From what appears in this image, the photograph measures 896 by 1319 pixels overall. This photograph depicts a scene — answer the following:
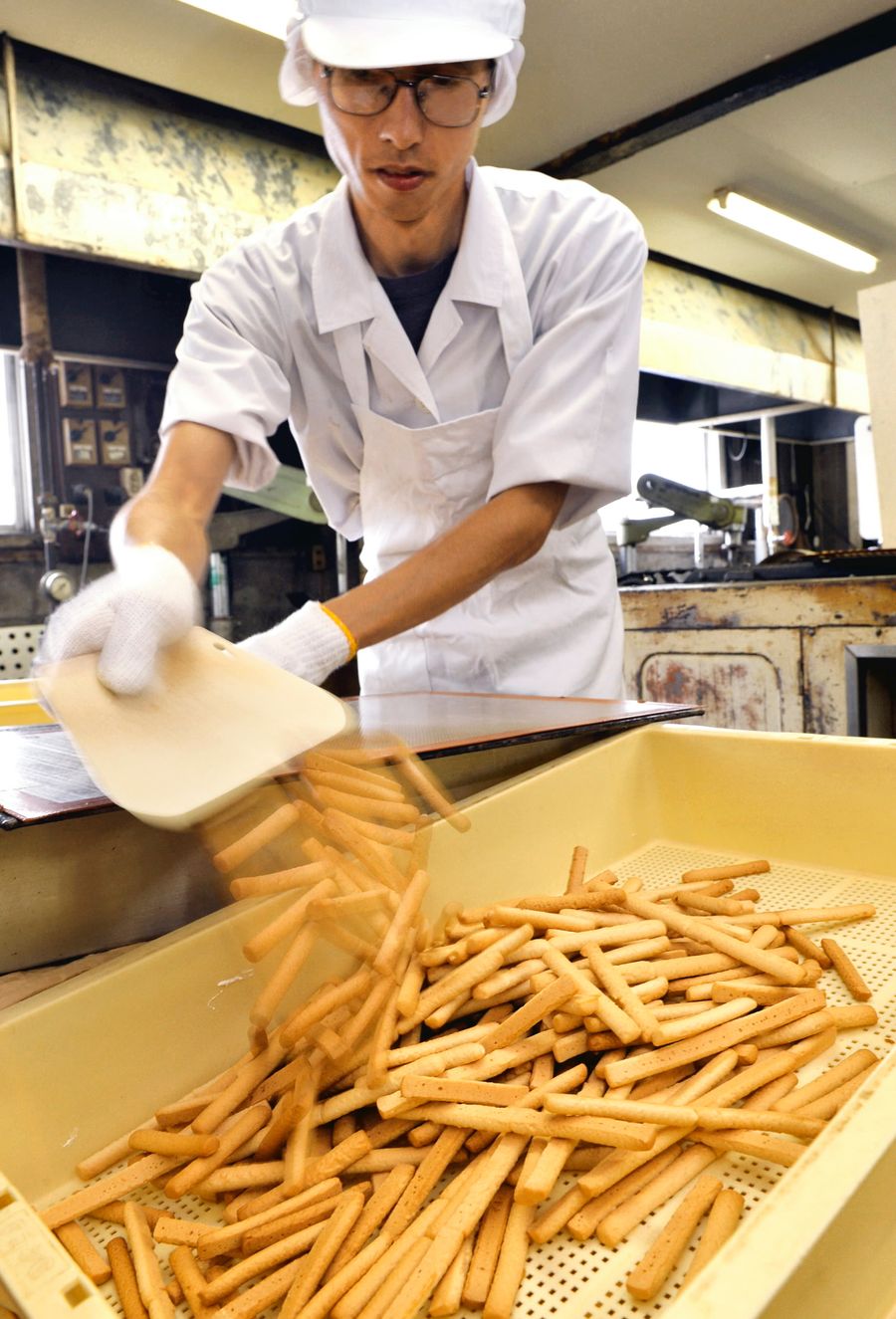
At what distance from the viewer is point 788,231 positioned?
5.36 metres

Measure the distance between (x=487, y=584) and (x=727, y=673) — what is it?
159 cm

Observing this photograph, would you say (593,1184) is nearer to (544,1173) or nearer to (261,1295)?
(544,1173)

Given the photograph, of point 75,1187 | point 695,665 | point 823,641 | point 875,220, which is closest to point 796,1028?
point 75,1187

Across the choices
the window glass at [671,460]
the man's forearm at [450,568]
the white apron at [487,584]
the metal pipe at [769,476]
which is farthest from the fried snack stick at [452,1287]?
the metal pipe at [769,476]

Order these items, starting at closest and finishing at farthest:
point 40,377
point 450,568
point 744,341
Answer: point 450,568, point 40,377, point 744,341

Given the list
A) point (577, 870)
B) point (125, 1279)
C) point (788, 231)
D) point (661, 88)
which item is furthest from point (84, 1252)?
point (788, 231)

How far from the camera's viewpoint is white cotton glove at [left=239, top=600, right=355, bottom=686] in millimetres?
1177

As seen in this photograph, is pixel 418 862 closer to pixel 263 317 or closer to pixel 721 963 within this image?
pixel 721 963

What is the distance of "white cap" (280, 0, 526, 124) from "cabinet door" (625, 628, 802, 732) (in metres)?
1.87

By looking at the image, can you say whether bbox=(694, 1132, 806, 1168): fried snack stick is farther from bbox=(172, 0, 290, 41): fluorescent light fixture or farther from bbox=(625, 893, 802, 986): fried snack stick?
bbox=(172, 0, 290, 41): fluorescent light fixture

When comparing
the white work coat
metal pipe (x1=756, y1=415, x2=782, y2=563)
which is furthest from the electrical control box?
metal pipe (x1=756, y1=415, x2=782, y2=563)

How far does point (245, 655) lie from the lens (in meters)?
0.92

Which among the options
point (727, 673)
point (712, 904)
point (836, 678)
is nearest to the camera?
point (712, 904)

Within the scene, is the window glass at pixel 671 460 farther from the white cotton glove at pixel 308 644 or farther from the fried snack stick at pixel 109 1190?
the fried snack stick at pixel 109 1190
